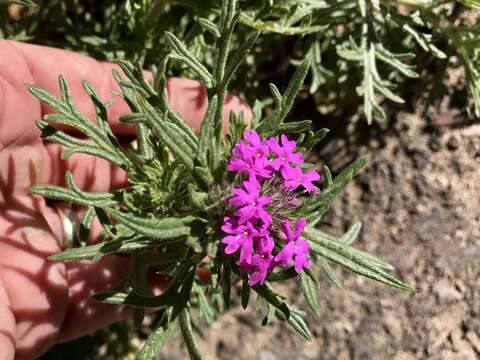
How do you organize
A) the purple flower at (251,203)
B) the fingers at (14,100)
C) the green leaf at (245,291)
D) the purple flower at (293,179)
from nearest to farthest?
1. the purple flower at (251,203)
2. the purple flower at (293,179)
3. the green leaf at (245,291)
4. the fingers at (14,100)

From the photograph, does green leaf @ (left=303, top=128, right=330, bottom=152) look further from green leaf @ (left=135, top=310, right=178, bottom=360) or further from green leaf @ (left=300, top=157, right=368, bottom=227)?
green leaf @ (left=135, top=310, right=178, bottom=360)

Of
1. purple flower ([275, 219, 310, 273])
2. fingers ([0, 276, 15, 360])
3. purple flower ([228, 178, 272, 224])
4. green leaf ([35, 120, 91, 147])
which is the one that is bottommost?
fingers ([0, 276, 15, 360])

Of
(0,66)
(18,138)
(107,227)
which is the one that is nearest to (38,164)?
(18,138)

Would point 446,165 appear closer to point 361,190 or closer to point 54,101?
point 361,190

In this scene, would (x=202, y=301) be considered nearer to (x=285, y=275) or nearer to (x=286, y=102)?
(x=285, y=275)

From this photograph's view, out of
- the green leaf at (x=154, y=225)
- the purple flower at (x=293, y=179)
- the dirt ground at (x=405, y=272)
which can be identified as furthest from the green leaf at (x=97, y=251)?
the dirt ground at (x=405, y=272)

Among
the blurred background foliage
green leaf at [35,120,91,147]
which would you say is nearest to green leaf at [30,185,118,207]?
green leaf at [35,120,91,147]

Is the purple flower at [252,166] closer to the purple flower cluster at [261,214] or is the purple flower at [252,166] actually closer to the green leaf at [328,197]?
the purple flower cluster at [261,214]
